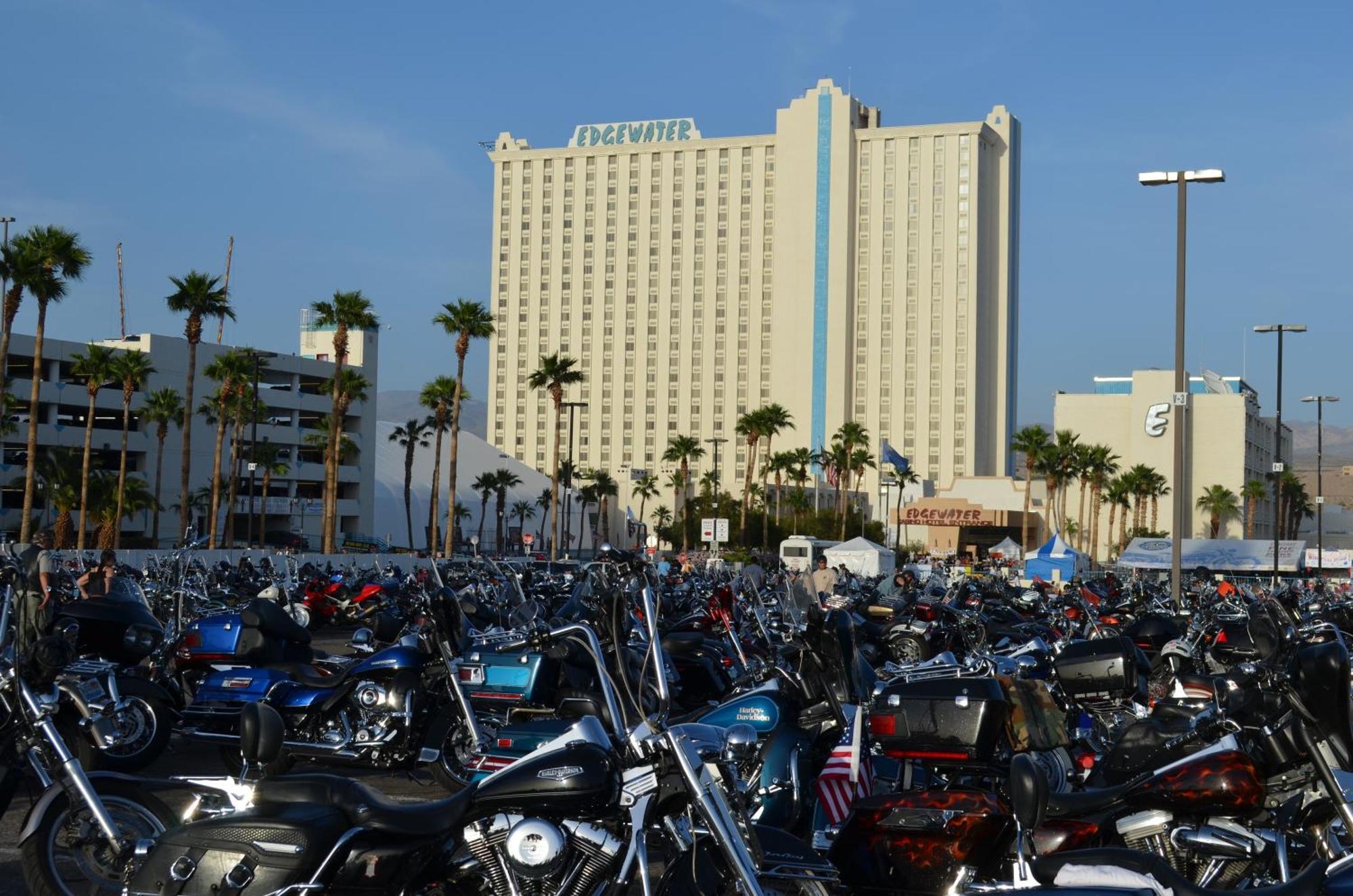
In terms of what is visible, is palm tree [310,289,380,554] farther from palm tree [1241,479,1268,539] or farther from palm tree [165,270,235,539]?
palm tree [1241,479,1268,539]

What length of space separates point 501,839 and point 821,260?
131 meters

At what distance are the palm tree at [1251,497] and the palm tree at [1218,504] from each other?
1042 millimetres

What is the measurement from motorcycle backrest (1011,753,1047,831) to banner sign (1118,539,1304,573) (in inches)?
1736

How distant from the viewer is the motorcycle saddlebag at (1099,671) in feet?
28.9

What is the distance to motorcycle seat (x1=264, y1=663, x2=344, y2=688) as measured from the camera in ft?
28.8

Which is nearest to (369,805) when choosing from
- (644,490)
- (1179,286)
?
(1179,286)

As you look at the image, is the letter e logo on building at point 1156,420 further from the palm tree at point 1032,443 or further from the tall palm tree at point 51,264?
the tall palm tree at point 51,264

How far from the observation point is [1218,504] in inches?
4643

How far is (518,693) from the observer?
8.48 metres

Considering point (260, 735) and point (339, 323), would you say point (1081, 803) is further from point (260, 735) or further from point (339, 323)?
point (339, 323)

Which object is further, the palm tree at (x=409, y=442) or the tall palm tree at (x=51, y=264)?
the palm tree at (x=409, y=442)

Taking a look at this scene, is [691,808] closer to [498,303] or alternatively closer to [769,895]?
[769,895]

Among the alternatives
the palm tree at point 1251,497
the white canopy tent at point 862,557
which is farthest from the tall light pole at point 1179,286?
the palm tree at point 1251,497

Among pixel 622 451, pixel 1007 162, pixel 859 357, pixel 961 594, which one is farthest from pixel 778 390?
pixel 961 594
